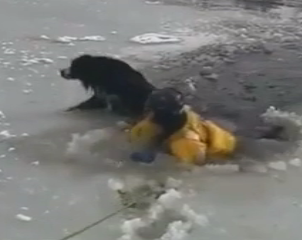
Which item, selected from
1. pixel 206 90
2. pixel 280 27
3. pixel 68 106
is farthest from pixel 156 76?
pixel 280 27

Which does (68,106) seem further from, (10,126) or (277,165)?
(277,165)

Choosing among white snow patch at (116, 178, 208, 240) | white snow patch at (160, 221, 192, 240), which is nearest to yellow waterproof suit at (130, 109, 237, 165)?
white snow patch at (116, 178, 208, 240)

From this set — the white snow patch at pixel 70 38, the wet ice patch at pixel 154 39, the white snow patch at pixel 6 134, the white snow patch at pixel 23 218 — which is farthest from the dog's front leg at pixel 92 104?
the wet ice patch at pixel 154 39

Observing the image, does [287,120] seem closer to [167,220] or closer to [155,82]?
[155,82]

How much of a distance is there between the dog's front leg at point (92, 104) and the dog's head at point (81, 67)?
145mm

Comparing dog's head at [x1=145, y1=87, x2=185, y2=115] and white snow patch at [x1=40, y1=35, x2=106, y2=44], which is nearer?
dog's head at [x1=145, y1=87, x2=185, y2=115]

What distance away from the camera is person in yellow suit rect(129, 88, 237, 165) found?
13.6ft

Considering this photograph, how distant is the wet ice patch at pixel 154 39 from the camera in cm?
655

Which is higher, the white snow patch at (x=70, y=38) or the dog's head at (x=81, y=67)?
the dog's head at (x=81, y=67)

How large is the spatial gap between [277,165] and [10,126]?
57.2 inches

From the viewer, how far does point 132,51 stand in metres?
6.21

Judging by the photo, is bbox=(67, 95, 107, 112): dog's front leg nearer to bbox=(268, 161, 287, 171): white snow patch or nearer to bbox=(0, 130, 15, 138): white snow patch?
bbox=(0, 130, 15, 138): white snow patch

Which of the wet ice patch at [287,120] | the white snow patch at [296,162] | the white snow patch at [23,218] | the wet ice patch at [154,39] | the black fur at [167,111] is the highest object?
the black fur at [167,111]

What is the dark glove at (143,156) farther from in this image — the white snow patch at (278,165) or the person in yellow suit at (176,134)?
the white snow patch at (278,165)
